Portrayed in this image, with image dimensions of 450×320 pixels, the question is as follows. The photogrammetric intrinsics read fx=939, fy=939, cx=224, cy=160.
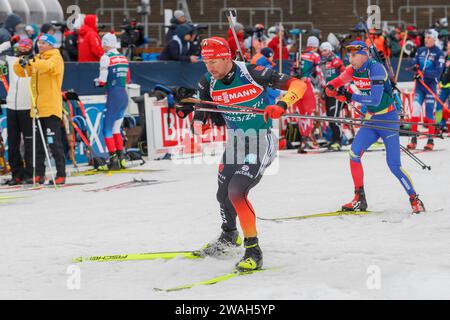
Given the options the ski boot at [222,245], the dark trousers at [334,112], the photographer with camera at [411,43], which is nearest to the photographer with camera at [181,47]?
the dark trousers at [334,112]

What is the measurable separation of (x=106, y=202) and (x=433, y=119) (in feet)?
28.2

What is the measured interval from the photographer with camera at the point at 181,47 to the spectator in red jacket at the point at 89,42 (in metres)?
1.73

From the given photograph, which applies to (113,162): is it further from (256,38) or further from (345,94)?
(345,94)

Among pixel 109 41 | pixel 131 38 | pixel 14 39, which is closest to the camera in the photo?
pixel 14 39

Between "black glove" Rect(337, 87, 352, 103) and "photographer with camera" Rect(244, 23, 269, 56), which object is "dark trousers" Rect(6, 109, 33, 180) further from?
"photographer with camera" Rect(244, 23, 269, 56)

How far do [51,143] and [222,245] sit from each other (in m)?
5.82

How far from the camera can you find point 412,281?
21.7 ft

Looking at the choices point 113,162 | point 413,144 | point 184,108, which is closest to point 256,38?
point 413,144

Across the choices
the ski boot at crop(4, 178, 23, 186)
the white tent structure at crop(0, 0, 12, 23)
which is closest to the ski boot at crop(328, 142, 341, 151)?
the ski boot at crop(4, 178, 23, 186)

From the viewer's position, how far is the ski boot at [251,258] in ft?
23.6

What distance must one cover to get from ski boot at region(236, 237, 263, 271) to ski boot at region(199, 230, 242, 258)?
65 centimetres

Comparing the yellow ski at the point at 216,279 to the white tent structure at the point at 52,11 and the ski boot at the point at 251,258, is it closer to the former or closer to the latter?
the ski boot at the point at 251,258

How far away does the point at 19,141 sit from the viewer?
44.5 ft

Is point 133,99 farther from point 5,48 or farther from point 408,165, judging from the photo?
point 408,165
